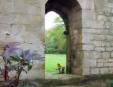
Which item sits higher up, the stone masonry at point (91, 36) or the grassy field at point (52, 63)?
the stone masonry at point (91, 36)

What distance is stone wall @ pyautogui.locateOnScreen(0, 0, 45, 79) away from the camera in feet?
15.9

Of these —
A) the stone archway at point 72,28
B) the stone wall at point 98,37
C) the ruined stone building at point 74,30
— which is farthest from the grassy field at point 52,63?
the stone wall at point 98,37

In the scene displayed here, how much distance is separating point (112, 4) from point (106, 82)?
1958 mm

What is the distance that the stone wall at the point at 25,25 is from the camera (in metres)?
4.83

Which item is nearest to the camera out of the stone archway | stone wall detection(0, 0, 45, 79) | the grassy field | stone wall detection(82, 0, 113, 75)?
stone wall detection(0, 0, 45, 79)

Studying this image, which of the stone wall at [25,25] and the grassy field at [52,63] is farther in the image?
the grassy field at [52,63]

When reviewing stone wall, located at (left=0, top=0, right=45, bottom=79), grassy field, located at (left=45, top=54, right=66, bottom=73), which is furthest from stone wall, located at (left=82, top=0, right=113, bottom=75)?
grassy field, located at (left=45, top=54, right=66, bottom=73)

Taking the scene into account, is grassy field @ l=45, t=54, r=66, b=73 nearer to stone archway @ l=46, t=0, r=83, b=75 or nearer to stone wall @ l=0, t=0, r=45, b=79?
stone archway @ l=46, t=0, r=83, b=75

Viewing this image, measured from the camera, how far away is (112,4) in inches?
233

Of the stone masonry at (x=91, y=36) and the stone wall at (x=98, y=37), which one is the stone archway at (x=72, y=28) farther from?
the stone wall at (x=98, y=37)

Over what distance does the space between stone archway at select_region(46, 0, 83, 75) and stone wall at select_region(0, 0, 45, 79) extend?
100 centimetres

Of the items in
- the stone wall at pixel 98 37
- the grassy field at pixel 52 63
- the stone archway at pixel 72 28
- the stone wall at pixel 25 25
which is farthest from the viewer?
the grassy field at pixel 52 63

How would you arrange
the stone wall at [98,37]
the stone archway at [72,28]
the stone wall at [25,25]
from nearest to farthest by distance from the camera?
the stone wall at [25,25] → the stone wall at [98,37] → the stone archway at [72,28]

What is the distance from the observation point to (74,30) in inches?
236
